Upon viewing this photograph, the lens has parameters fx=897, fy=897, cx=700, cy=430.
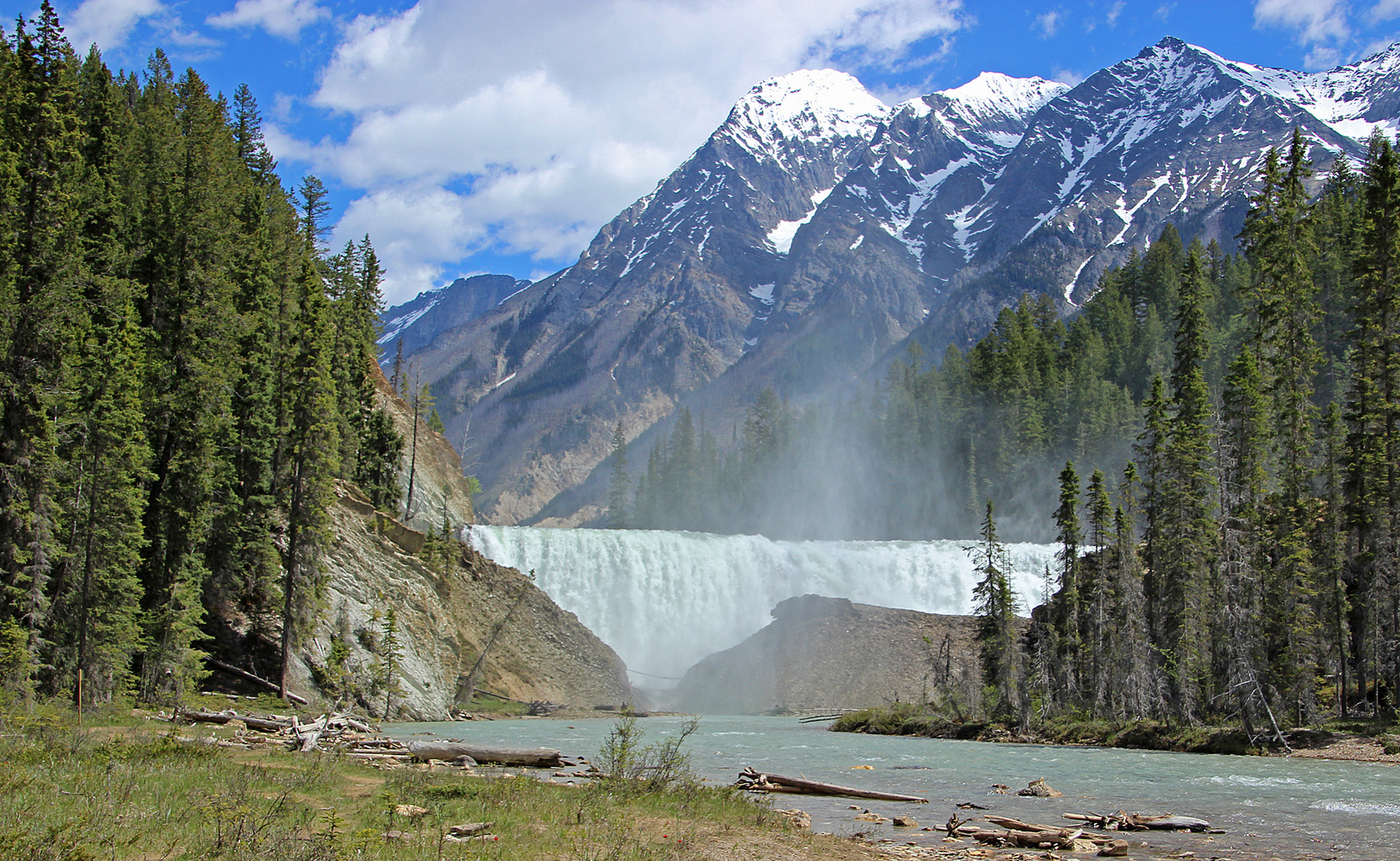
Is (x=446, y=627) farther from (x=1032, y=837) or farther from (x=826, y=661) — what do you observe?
(x=1032, y=837)

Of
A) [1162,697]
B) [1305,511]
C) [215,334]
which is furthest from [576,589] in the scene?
[1305,511]

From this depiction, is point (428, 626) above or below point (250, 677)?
above

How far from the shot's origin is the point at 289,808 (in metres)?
11.4

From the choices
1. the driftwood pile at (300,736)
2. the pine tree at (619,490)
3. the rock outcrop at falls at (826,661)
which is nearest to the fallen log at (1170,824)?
the driftwood pile at (300,736)

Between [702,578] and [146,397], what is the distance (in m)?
48.7

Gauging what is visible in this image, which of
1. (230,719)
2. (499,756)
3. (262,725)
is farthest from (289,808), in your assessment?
(230,719)

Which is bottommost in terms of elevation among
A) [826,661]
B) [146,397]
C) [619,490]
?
[826,661]

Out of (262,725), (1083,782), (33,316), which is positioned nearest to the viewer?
(1083,782)

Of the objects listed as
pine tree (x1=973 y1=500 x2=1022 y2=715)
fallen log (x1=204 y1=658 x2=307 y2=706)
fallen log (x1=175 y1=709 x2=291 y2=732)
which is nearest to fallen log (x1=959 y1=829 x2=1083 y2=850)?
fallen log (x1=175 y1=709 x2=291 y2=732)

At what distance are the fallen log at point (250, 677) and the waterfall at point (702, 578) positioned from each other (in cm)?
3122

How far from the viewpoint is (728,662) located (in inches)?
2532

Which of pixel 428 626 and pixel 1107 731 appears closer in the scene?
pixel 1107 731

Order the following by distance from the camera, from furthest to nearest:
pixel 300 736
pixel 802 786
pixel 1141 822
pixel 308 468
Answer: pixel 308 468
pixel 300 736
pixel 802 786
pixel 1141 822

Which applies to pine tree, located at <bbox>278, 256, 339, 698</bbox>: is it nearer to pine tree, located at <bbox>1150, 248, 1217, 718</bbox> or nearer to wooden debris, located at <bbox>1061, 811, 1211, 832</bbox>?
wooden debris, located at <bbox>1061, 811, 1211, 832</bbox>
